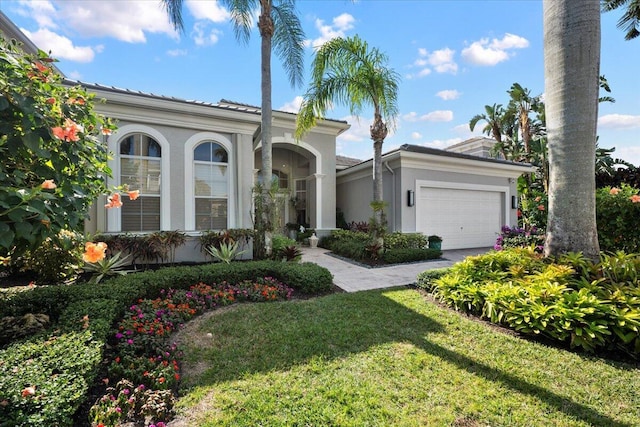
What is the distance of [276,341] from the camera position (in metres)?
3.81

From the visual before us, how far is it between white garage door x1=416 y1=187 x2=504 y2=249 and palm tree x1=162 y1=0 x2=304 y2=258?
681cm

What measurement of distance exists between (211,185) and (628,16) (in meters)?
20.6

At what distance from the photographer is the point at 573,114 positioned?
15.0ft

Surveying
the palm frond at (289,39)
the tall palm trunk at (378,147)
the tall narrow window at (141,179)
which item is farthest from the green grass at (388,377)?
the palm frond at (289,39)

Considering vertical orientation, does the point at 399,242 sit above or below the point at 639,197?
below

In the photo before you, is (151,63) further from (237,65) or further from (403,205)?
(403,205)

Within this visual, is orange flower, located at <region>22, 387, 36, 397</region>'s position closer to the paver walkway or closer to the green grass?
the green grass

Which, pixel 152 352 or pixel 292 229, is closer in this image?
pixel 152 352

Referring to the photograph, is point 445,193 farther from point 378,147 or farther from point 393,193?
point 378,147

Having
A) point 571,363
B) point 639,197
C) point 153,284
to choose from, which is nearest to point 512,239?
point 639,197

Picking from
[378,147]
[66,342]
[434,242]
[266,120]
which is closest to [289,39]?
[266,120]

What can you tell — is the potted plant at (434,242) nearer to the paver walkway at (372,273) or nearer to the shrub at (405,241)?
the shrub at (405,241)

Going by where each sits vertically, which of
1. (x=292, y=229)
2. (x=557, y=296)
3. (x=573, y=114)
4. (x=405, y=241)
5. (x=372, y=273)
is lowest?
(x=372, y=273)

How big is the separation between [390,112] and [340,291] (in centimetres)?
614
